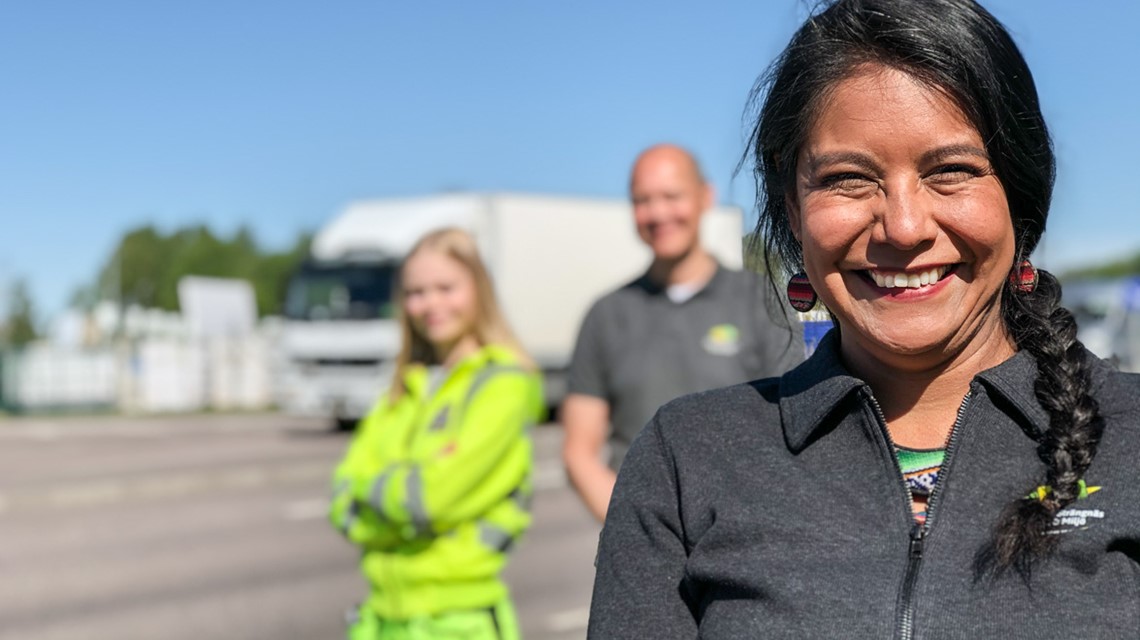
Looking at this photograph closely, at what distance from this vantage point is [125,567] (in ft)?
33.4

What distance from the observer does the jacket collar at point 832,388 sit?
1.71 metres

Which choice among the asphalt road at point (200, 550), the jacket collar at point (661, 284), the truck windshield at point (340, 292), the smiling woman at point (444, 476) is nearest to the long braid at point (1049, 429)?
the smiling woman at point (444, 476)

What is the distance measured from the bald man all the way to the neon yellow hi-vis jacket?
203 mm

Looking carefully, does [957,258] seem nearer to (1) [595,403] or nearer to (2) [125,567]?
(1) [595,403]

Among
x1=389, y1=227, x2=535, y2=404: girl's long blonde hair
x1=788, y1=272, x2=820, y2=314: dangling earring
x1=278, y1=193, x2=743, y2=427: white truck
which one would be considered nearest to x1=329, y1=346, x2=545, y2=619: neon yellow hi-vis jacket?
x1=389, y1=227, x2=535, y2=404: girl's long blonde hair

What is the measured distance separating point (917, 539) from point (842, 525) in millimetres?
92

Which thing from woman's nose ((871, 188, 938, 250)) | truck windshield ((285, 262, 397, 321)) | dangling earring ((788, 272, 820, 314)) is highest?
woman's nose ((871, 188, 938, 250))

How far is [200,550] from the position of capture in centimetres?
1084

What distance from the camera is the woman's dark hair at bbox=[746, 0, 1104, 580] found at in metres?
1.61

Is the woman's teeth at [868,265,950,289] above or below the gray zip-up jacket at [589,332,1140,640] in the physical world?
above

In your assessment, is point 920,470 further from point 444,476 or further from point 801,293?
point 444,476

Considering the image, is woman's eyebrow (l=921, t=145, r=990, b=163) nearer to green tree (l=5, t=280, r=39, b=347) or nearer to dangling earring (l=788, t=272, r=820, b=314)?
dangling earring (l=788, t=272, r=820, b=314)

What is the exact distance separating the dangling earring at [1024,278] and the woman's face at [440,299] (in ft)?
8.71

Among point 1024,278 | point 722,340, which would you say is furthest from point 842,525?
point 722,340
